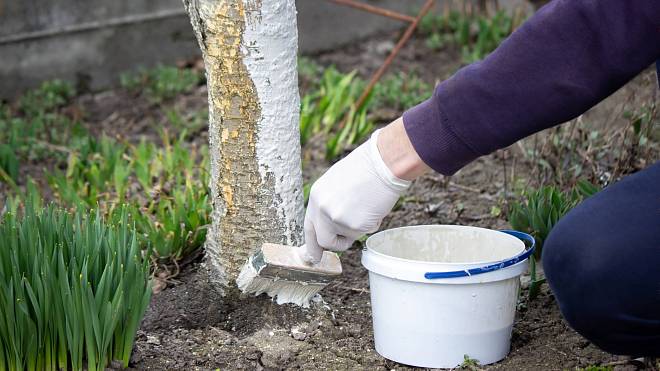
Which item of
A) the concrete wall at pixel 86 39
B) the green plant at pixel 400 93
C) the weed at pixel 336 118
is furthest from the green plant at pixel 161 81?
the green plant at pixel 400 93

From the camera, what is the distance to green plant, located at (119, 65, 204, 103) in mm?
4148

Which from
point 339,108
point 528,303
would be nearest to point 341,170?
point 528,303

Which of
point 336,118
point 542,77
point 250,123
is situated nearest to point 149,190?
point 250,123

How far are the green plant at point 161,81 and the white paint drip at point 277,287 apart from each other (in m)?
2.27

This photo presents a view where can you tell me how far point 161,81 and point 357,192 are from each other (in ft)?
9.50

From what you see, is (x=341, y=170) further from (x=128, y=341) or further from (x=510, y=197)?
(x=510, y=197)

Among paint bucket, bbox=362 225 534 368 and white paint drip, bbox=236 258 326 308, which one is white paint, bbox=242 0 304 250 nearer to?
white paint drip, bbox=236 258 326 308

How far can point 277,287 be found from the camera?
6.44 feet

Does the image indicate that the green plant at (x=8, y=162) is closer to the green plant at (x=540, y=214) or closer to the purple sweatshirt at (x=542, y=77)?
the green plant at (x=540, y=214)

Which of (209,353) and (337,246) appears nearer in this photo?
(337,246)

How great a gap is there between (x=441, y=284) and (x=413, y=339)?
16 centimetres

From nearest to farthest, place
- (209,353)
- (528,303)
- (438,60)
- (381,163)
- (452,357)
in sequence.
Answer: (381,163), (452,357), (209,353), (528,303), (438,60)

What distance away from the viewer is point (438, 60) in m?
4.51

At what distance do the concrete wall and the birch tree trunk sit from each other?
2.52m
